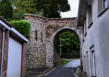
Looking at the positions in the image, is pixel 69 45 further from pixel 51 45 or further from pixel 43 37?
pixel 43 37

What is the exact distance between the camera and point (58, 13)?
29.4 meters

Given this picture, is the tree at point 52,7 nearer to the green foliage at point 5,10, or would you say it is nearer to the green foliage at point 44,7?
the green foliage at point 44,7

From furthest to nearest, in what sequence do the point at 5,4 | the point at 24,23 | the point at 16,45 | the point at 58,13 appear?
the point at 58,13, the point at 5,4, the point at 24,23, the point at 16,45

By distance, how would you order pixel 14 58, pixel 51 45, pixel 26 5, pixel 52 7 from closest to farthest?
pixel 14 58, pixel 51 45, pixel 52 7, pixel 26 5

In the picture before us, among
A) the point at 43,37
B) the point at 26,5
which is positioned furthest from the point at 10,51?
the point at 26,5

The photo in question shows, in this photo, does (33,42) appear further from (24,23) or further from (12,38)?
(12,38)

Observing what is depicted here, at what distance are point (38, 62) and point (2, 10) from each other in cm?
862

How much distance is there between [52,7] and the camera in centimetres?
2895

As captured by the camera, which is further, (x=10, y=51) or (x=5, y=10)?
(x=5, y=10)

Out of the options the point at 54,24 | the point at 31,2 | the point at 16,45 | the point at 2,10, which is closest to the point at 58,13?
the point at 31,2

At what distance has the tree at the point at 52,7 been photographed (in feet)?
93.4

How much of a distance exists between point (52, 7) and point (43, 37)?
34.2ft

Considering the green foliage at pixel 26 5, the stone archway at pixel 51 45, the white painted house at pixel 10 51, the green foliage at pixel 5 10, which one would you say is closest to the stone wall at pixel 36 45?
the stone archway at pixel 51 45

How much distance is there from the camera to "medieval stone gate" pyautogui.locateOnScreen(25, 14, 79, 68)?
738 inches
